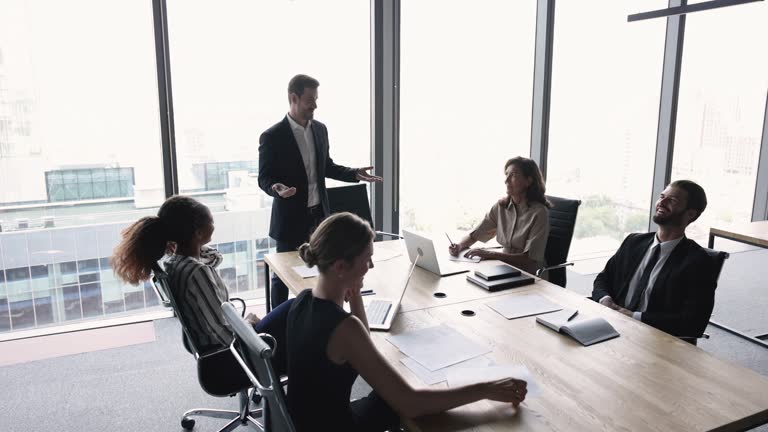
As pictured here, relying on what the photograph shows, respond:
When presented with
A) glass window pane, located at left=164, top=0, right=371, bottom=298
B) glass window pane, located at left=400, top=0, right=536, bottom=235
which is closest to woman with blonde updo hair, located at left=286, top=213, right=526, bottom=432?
glass window pane, located at left=164, top=0, right=371, bottom=298

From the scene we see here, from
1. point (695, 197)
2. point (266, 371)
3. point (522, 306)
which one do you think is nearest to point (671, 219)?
point (695, 197)

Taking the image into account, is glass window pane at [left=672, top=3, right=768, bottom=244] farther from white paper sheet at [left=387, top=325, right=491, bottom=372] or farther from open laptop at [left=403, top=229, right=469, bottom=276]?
white paper sheet at [left=387, top=325, right=491, bottom=372]

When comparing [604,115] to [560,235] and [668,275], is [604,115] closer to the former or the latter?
[560,235]

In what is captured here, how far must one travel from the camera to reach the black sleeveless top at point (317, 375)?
164 cm

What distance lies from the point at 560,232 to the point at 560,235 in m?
0.02

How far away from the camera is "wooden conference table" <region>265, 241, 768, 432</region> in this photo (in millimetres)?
1596

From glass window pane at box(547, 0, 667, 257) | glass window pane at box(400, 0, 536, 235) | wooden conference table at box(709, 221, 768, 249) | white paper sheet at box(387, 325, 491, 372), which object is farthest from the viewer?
glass window pane at box(547, 0, 667, 257)

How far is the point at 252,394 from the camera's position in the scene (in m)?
3.03

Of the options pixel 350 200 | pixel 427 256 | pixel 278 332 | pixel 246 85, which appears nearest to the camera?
pixel 278 332

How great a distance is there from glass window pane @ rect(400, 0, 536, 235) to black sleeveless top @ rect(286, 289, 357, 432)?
3.21 m

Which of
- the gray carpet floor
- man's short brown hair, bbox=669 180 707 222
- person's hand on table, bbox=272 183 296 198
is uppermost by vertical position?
man's short brown hair, bbox=669 180 707 222

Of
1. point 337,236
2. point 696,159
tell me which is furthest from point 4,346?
point 696,159

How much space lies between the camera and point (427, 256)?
9.90ft

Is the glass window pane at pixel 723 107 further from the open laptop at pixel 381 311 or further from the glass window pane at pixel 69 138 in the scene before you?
the glass window pane at pixel 69 138
